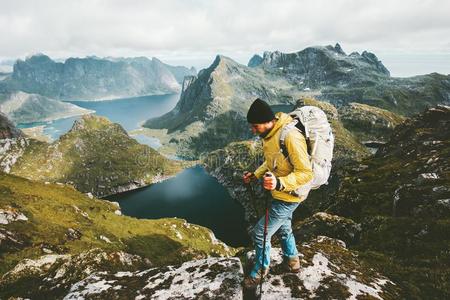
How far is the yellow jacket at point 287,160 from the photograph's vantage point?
1119 cm

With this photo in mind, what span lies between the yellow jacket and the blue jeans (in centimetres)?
52

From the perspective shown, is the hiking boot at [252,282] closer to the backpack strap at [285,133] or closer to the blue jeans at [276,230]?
the blue jeans at [276,230]

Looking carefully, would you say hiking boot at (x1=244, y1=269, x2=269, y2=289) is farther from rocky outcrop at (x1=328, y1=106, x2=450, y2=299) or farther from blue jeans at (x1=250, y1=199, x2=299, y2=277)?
rocky outcrop at (x1=328, y1=106, x2=450, y2=299)

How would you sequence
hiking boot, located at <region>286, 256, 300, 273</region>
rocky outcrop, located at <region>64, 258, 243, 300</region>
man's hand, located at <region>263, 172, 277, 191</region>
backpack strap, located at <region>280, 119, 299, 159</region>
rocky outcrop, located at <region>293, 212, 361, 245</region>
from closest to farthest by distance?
man's hand, located at <region>263, 172, 277, 191</region> → backpack strap, located at <region>280, 119, 299, 159</region> → rocky outcrop, located at <region>64, 258, 243, 300</region> → hiking boot, located at <region>286, 256, 300, 273</region> → rocky outcrop, located at <region>293, 212, 361, 245</region>

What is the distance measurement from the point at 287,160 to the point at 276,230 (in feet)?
10.9

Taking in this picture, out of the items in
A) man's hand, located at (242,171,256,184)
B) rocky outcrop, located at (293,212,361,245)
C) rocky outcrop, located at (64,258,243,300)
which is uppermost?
man's hand, located at (242,171,256,184)

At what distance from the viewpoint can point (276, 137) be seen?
11688 millimetres

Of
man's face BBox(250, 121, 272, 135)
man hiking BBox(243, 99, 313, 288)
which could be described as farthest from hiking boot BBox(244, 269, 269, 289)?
man's face BBox(250, 121, 272, 135)

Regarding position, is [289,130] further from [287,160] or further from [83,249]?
[83,249]

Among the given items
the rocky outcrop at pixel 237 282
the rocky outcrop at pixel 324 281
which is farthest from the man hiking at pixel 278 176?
the rocky outcrop at pixel 237 282

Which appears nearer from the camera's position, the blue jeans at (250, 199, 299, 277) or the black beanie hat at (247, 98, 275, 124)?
the black beanie hat at (247, 98, 275, 124)

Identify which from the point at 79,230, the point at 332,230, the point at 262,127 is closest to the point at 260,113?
the point at 262,127

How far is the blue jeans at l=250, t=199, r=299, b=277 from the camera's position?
12.6 metres

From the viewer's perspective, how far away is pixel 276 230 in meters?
13.2
